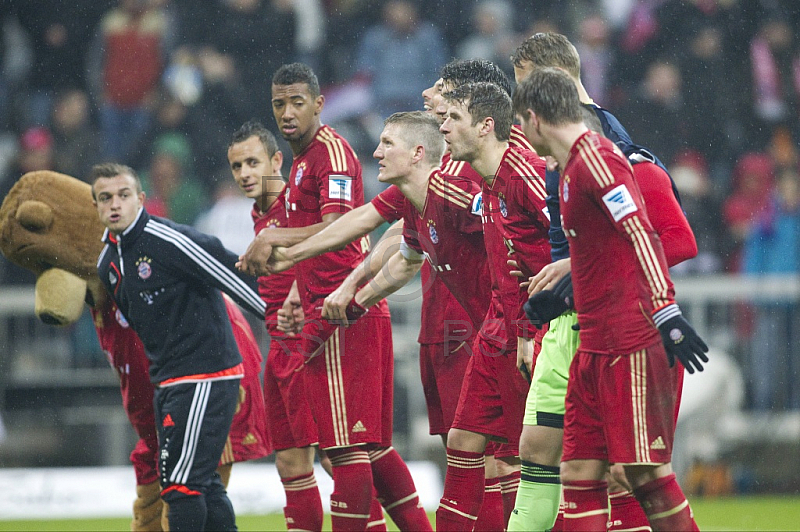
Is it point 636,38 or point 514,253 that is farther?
point 636,38

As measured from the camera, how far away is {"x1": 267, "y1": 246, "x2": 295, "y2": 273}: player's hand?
5.08 m

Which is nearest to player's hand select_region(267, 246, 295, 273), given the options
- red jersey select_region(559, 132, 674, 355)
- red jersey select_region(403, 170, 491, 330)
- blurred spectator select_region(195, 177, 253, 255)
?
red jersey select_region(403, 170, 491, 330)

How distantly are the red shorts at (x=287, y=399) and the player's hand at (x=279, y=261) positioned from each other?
46cm

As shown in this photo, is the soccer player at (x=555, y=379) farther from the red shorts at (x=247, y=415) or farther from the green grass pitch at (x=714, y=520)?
the green grass pitch at (x=714, y=520)

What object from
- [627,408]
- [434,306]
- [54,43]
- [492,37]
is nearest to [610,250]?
[627,408]

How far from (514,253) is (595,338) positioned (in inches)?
32.9

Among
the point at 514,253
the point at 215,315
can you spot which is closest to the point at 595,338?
the point at 514,253

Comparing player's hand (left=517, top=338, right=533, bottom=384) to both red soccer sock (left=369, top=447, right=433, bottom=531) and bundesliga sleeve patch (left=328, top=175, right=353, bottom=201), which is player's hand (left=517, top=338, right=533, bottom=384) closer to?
red soccer sock (left=369, top=447, right=433, bottom=531)

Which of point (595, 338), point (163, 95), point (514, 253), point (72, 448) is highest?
point (163, 95)

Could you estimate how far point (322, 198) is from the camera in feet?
17.3

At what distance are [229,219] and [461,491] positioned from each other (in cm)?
560

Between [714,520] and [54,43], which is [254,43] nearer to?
[54,43]

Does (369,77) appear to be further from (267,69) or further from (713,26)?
(713,26)

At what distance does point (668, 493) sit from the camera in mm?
3486
